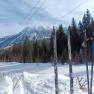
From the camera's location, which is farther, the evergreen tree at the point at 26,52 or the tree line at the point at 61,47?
the evergreen tree at the point at 26,52

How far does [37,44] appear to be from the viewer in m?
103

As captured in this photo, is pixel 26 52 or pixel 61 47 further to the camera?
pixel 26 52

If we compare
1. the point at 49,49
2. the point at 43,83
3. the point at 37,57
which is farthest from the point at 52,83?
the point at 37,57

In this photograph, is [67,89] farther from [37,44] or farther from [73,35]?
[37,44]

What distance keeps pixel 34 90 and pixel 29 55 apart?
9073 cm

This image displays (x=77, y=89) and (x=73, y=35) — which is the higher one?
(x=73, y=35)

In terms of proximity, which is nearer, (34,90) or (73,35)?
(34,90)

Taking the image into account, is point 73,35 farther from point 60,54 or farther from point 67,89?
point 67,89

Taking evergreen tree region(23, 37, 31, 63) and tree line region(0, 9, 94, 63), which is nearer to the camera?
tree line region(0, 9, 94, 63)

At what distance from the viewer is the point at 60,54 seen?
8106 centimetres

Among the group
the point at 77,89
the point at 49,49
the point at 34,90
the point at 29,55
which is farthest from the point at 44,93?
the point at 29,55

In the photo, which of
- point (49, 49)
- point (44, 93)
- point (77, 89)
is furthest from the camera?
point (49, 49)

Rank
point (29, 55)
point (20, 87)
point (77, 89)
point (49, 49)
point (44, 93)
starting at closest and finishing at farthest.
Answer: point (44, 93) < point (77, 89) < point (20, 87) < point (49, 49) < point (29, 55)

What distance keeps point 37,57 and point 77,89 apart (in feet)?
271
